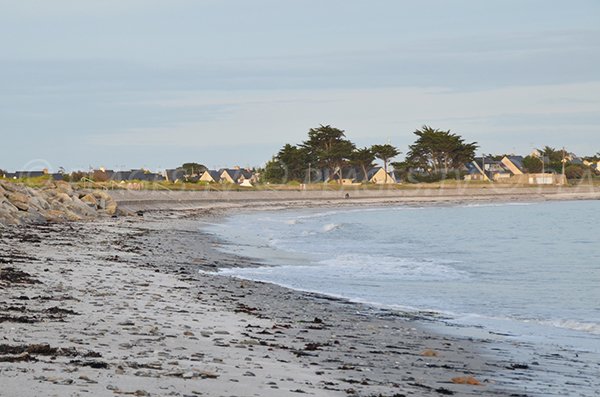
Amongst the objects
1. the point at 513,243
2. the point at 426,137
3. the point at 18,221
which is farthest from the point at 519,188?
the point at 18,221

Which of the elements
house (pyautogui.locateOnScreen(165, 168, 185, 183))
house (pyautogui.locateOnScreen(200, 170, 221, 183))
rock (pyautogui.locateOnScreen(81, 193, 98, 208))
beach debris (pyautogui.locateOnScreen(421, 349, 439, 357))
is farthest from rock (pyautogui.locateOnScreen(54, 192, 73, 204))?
house (pyautogui.locateOnScreen(200, 170, 221, 183))

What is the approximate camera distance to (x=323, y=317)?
10.8 m

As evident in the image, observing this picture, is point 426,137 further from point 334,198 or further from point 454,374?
point 454,374

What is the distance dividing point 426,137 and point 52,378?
11750 cm

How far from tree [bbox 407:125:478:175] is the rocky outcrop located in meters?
86.8

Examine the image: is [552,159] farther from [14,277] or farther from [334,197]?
[14,277]

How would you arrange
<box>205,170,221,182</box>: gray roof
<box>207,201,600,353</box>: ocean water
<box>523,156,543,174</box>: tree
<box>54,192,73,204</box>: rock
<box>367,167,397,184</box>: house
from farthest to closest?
<box>523,156,543,174</box>: tree, <box>205,170,221,182</box>: gray roof, <box>367,167,397,184</box>: house, <box>54,192,73,204</box>: rock, <box>207,201,600,353</box>: ocean water

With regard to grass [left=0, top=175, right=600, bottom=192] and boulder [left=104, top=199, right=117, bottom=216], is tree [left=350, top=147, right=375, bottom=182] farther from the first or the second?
boulder [left=104, top=199, right=117, bottom=216]

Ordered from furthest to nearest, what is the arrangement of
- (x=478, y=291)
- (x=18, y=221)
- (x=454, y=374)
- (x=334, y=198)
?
(x=334, y=198), (x=18, y=221), (x=478, y=291), (x=454, y=374)

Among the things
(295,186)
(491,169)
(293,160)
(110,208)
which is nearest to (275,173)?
(293,160)

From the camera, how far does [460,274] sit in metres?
18.3

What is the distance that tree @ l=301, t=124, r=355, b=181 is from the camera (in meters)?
118

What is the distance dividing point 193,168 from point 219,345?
135589 mm

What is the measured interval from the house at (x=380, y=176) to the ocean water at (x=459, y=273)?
299 ft
